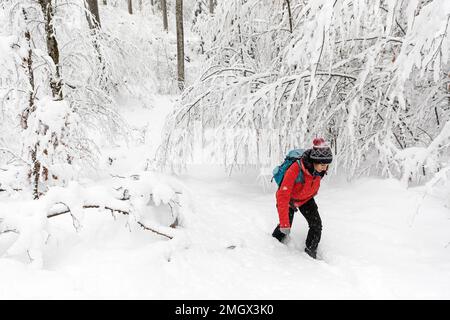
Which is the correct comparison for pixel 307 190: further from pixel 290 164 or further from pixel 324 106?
pixel 324 106

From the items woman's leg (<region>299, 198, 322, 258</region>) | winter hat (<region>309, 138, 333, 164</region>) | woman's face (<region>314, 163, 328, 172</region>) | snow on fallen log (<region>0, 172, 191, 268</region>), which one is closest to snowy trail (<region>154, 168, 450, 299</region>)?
woman's leg (<region>299, 198, 322, 258</region>)

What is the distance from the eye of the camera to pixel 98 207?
3824 millimetres

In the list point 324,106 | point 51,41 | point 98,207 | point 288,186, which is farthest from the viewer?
point 324,106

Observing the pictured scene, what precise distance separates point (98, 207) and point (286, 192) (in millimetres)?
2021

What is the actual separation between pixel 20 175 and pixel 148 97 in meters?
10.7

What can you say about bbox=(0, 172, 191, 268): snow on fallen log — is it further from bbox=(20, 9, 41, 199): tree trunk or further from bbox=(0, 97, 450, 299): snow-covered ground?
bbox=(20, 9, 41, 199): tree trunk

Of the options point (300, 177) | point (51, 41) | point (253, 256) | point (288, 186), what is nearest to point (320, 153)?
point (300, 177)

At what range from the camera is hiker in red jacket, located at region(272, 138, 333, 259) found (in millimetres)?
4051

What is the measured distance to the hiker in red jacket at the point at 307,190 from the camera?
13.3 feet

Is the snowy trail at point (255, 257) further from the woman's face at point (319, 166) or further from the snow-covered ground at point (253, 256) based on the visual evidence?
the woman's face at point (319, 166)

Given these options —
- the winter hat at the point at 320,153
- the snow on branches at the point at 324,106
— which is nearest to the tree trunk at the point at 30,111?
the snow on branches at the point at 324,106

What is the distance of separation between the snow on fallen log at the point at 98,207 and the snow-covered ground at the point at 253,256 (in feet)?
0.55
